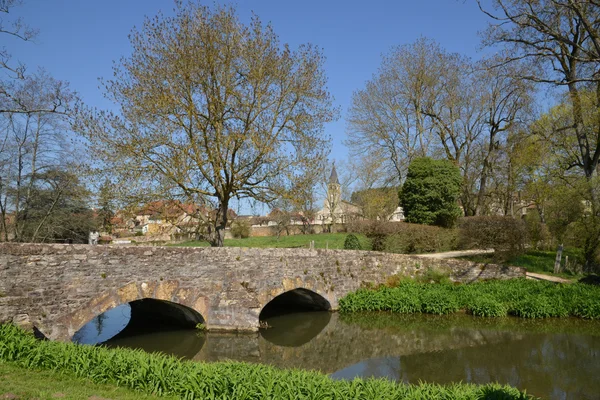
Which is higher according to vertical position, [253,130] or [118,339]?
[253,130]

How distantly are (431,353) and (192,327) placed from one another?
22.2 ft

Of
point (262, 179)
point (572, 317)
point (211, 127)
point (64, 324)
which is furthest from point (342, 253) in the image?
point (64, 324)

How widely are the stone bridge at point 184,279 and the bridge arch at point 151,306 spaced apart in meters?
0.02

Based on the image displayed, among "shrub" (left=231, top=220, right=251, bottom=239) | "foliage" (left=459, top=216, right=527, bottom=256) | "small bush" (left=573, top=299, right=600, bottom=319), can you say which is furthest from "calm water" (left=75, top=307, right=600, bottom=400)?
"shrub" (left=231, top=220, right=251, bottom=239)

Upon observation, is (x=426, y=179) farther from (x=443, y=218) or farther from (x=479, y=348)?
(x=479, y=348)

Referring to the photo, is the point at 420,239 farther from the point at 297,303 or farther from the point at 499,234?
the point at 297,303

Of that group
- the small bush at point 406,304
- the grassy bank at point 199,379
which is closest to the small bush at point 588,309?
the small bush at point 406,304

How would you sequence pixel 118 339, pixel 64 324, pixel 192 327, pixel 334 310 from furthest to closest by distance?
pixel 334 310, pixel 192 327, pixel 118 339, pixel 64 324

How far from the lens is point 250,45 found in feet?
52.7

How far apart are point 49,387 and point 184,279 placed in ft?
18.9

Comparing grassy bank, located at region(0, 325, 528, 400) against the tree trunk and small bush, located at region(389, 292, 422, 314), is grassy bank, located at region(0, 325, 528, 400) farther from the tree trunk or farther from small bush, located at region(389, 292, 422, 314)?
the tree trunk

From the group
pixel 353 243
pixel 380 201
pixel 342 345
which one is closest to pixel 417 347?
pixel 342 345

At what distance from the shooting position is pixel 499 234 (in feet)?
65.4

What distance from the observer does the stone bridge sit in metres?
9.27
